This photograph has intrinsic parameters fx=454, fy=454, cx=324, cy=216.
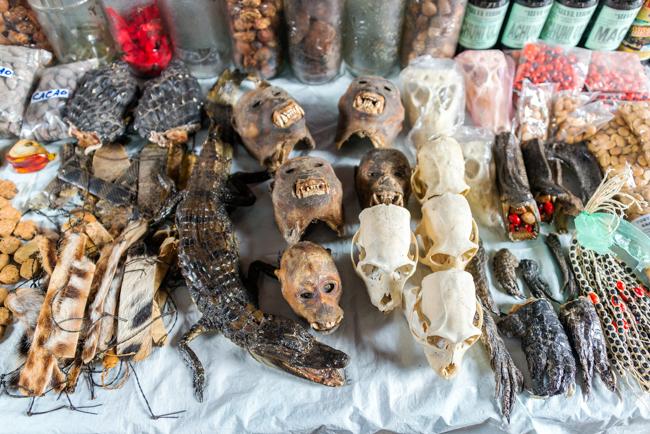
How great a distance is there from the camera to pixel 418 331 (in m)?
1.21

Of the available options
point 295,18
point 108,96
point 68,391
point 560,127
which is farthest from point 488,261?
point 108,96

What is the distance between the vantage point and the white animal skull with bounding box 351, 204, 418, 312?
4.02 ft

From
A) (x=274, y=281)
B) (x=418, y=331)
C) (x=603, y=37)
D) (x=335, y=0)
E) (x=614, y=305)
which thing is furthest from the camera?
(x=603, y=37)

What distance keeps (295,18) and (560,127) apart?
1142 millimetres

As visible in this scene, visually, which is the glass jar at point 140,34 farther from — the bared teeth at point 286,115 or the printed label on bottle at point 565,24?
the printed label on bottle at point 565,24

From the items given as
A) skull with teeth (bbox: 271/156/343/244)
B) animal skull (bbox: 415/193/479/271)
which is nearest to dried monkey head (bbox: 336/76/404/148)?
skull with teeth (bbox: 271/156/343/244)

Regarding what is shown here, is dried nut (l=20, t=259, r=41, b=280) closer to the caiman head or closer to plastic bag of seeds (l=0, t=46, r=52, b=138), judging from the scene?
plastic bag of seeds (l=0, t=46, r=52, b=138)

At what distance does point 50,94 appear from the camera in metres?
1.82

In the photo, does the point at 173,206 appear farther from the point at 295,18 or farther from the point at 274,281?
the point at 295,18

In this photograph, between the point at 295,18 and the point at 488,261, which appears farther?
the point at 295,18

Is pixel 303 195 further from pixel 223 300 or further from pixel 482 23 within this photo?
pixel 482 23

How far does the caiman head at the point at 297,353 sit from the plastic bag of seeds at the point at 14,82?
4.47 feet

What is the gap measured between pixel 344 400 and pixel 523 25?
1625 mm

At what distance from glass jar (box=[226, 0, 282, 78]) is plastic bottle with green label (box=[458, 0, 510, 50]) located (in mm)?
785
